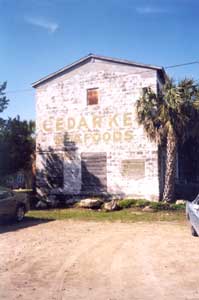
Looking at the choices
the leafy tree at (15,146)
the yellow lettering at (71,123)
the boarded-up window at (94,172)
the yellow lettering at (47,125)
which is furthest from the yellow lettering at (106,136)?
the leafy tree at (15,146)

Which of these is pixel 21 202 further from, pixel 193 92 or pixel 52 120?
pixel 193 92

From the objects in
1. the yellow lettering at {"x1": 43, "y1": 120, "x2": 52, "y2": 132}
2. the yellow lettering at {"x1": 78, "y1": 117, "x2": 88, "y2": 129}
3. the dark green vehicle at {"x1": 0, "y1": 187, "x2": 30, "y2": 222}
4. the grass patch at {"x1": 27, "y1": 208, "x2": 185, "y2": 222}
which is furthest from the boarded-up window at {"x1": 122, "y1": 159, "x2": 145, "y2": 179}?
the dark green vehicle at {"x1": 0, "y1": 187, "x2": 30, "y2": 222}

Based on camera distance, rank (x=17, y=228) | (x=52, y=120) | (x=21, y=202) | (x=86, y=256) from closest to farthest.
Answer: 1. (x=86, y=256)
2. (x=17, y=228)
3. (x=21, y=202)
4. (x=52, y=120)

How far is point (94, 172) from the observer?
1958cm

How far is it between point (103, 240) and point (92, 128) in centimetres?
1059

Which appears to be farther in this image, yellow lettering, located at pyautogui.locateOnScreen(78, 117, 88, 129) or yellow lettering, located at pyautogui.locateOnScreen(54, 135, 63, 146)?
yellow lettering, located at pyautogui.locateOnScreen(54, 135, 63, 146)

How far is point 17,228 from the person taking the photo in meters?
12.2

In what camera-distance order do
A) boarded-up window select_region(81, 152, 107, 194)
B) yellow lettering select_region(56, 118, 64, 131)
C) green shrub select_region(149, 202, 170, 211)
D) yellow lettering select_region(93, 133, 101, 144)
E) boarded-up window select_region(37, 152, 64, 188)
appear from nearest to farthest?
green shrub select_region(149, 202, 170, 211)
boarded-up window select_region(81, 152, 107, 194)
yellow lettering select_region(93, 133, 101, 144)
boarded-up window select_region(37, 152, 64, 188)
yellow lettering select_region(56, 118, 64, 131)

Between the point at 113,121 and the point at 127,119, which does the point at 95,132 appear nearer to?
the point at 113,121

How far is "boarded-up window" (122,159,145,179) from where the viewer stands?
18547 millimetres

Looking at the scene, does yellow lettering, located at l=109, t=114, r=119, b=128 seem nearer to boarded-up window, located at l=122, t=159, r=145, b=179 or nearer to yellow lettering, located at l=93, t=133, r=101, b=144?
yellow lettering, located at l=93, t=133, r=101, b=144

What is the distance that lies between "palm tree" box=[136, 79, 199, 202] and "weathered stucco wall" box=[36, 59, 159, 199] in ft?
3.31

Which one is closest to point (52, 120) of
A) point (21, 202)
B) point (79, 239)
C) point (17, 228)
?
point (21, 202)

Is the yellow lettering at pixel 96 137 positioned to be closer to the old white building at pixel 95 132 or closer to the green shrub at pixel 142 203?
the old white building at pixel 95 132
